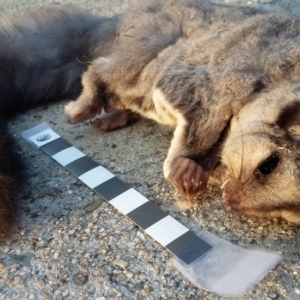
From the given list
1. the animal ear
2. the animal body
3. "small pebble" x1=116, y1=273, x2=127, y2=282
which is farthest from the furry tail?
"small pebble" x1=116, y1=273, x2=127, y2=282

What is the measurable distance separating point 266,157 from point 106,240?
0.74 metres

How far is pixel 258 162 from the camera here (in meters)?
2.13

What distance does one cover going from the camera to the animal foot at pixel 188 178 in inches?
94.5

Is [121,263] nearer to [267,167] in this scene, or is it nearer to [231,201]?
[231,201]

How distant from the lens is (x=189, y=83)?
2584 millimetres

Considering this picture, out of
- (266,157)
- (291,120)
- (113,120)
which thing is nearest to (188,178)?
(266,157)

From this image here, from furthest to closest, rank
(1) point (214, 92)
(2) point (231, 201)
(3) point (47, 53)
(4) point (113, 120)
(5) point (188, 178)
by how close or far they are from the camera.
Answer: (3) point (47, 53) < (4) point (113, 120) < (1) point (214, 92) < (5) point (188, 178) < (2) point (231, 201)

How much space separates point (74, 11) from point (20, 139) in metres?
0.99

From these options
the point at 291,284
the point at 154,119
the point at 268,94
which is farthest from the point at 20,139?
the point at 291,284

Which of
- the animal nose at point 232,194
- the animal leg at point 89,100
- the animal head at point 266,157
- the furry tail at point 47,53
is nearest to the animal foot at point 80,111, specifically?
the animal leg at point 89,100

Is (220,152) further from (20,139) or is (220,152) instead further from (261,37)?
(20,139)

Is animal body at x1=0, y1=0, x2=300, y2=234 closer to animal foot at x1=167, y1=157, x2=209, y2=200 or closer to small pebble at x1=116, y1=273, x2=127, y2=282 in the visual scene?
animal foot at x1=167, y1=157, x2=209, y2=200

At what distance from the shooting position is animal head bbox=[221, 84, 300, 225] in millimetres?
2049

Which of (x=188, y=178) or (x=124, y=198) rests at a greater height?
(x=188, y=178)
